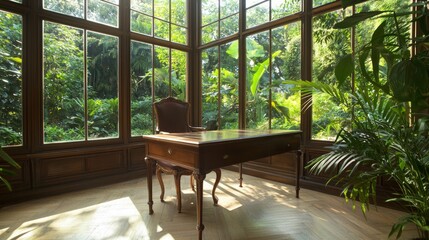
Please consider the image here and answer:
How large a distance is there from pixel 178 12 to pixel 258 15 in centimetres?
144

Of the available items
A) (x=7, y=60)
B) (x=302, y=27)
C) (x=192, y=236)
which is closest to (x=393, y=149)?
(x=192, y=236)

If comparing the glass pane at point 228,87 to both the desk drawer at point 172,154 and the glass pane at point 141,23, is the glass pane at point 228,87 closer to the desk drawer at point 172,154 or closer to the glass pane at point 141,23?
the glass pane at point 141,23

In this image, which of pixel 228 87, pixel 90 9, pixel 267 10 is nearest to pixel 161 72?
pixel 228 87

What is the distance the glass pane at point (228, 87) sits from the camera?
151 inches

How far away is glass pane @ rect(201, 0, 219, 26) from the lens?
397 cm

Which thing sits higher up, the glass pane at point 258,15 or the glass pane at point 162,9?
the glass pane at point 162,9

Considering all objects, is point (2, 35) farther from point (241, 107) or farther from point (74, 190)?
point (241, 107)

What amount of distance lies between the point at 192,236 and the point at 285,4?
9.87 feet

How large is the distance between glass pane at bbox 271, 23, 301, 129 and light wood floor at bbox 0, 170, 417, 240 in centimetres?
96

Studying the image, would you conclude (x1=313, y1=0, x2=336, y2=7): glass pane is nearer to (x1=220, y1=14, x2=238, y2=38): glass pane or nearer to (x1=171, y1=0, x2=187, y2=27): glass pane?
(x1=220, y1=14, x2=238, y2=38): glass pane

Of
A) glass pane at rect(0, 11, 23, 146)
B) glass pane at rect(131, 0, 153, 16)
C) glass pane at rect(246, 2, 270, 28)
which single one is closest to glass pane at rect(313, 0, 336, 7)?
glass pane at rect(246, 2, 270, 28)

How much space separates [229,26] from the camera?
12.6 feet

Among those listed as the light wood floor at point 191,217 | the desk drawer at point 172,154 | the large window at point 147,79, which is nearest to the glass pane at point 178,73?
the large window at point 147,79

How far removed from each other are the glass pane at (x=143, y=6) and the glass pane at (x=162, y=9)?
10cm
